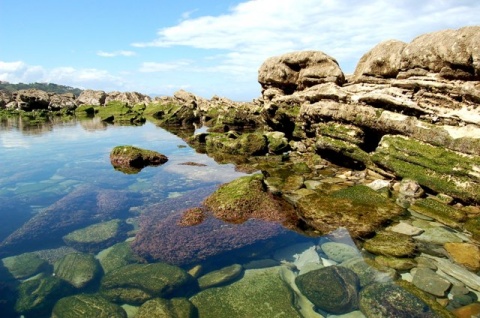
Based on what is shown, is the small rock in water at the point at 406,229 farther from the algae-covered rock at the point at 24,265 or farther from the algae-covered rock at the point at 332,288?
the algae-covered rock at the point at 24,265

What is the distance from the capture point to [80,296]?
11148 mm

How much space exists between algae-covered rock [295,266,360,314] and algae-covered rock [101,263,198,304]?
13.0ft

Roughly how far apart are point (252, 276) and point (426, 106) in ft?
50.8

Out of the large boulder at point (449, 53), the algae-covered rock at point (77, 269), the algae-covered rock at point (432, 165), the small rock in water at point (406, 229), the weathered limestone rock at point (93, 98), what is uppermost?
the large boulder at point (449, 53)

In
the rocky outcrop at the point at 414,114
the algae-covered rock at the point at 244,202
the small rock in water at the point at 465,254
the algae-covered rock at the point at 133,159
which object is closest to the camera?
the small rock in water at the point at 465,254

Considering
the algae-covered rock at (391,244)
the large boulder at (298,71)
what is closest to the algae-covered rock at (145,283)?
the algae-covered rock at (391,244)

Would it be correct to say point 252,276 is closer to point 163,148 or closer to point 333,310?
point 333,310

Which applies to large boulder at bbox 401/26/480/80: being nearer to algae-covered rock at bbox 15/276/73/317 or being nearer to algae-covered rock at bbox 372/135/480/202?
algae-covered rock at bbox 372/135/480/202

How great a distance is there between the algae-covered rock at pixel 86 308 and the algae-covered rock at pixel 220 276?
2835mm

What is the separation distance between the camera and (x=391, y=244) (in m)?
13.9

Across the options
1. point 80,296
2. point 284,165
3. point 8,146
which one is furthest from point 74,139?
point 80,296

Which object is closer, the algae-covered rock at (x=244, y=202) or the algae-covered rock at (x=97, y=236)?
the algae-covered rock at (x=97, y=236)

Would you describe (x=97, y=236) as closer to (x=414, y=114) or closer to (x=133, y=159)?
(x=133, y=159)

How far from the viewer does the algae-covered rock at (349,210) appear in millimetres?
15727
